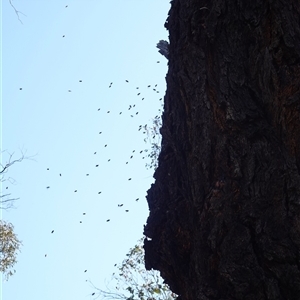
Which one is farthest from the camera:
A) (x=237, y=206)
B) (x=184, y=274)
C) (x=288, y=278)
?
(x=184, y=274)

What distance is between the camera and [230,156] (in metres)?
3.50

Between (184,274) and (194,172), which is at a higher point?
(194,172)

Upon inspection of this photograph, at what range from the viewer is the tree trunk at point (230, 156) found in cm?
322

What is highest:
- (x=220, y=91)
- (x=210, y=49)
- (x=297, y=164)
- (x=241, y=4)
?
(x=241, y=4)

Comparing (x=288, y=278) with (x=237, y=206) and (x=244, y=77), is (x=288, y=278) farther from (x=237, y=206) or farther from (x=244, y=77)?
(x=244, y=77)

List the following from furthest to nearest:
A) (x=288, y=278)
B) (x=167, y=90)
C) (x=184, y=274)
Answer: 1. (x=167, y=90)
2. (x=184, y=274)
3. (x=288, y=278)

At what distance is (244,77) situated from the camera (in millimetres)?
3695

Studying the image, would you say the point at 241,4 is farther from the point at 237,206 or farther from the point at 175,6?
the point at 237,206

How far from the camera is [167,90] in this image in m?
4.10

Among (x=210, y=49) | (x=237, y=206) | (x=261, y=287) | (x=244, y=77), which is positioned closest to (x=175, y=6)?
(x=210, y=49)

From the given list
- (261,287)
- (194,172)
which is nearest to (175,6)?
(194,172)

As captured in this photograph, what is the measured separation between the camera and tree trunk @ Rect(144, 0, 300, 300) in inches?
127

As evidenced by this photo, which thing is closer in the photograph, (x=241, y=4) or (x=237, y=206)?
(x=237, y=206)

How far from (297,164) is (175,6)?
Result: 144 centimetres
